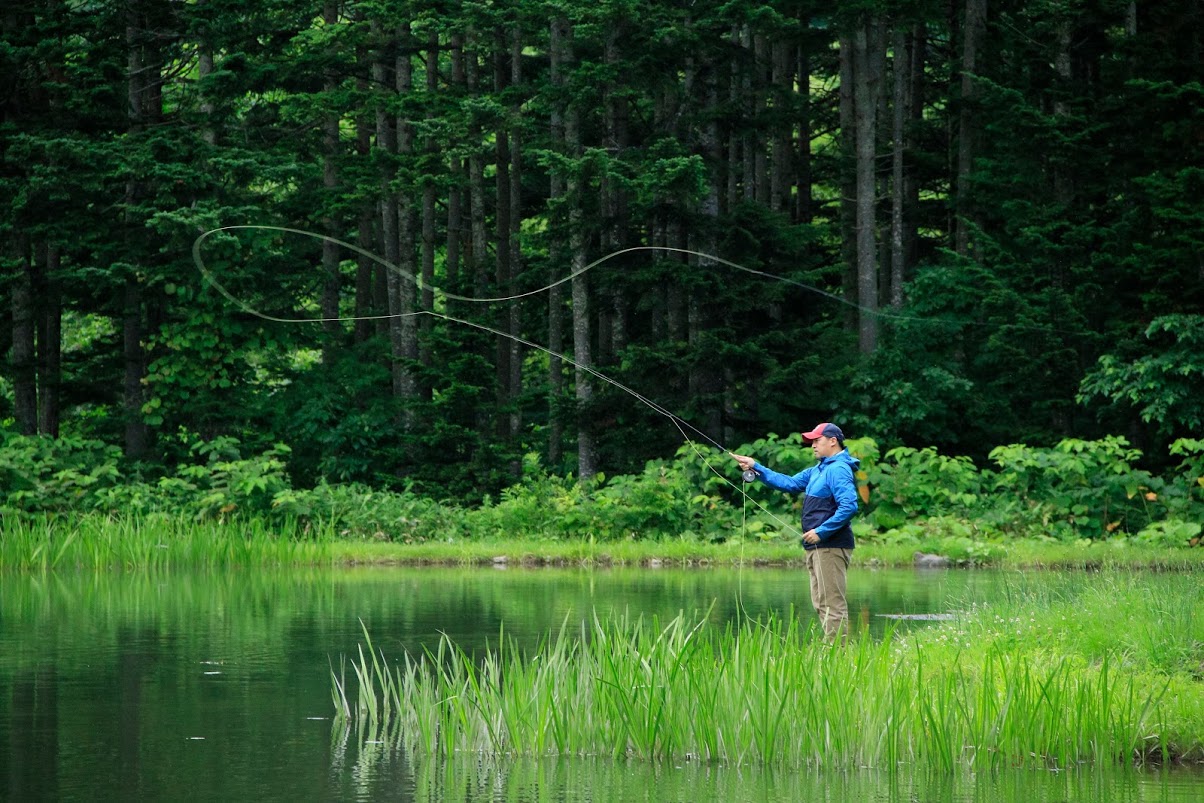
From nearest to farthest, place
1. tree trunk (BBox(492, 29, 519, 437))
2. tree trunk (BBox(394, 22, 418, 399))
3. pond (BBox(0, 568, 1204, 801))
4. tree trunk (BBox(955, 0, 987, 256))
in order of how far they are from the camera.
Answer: pond (BBox(0, 568, 1204, 801))
tree trunk (BBox(394, 22, 418, 399))
tree trunk (BBox(492, 29, 519, 437))
tree trunk (BBox(955, 0, 987, 256))

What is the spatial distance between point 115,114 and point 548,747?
69.1ft

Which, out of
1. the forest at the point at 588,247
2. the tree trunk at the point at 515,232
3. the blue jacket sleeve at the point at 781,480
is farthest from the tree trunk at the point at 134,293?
the blue jacket sleeve at the point at 781,480

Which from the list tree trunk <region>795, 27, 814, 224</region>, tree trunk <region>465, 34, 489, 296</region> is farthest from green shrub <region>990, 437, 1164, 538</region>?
tree trunk <region>795, 27, 814, 224</region>

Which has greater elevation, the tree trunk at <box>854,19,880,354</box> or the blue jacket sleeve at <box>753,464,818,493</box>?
the tree trunk at <box>854,19,880,354</box>

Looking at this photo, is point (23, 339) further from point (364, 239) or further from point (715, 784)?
point (715, 784)

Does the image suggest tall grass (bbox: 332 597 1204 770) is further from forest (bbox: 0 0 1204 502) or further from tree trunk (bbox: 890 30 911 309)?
tree trunk (bbox: 890 30 911 309)

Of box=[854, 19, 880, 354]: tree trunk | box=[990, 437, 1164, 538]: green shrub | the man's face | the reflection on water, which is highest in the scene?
box=[854, 19, 880, 354]: tree trunk

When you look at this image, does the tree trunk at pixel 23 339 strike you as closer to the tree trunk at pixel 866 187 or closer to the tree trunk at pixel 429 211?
the tree trunk at pixel 429 211

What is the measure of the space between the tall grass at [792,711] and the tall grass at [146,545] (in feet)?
42.0

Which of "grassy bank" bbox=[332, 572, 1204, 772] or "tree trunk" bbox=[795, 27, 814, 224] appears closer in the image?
"grassy bank" bbox=[332, 572, 1204, 772]

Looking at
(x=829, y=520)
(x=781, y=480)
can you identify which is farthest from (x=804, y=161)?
(x=829, y=520)

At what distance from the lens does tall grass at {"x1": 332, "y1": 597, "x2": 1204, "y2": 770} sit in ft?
23.9

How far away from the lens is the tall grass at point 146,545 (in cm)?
1958

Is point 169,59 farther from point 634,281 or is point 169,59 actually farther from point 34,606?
point 34,606
